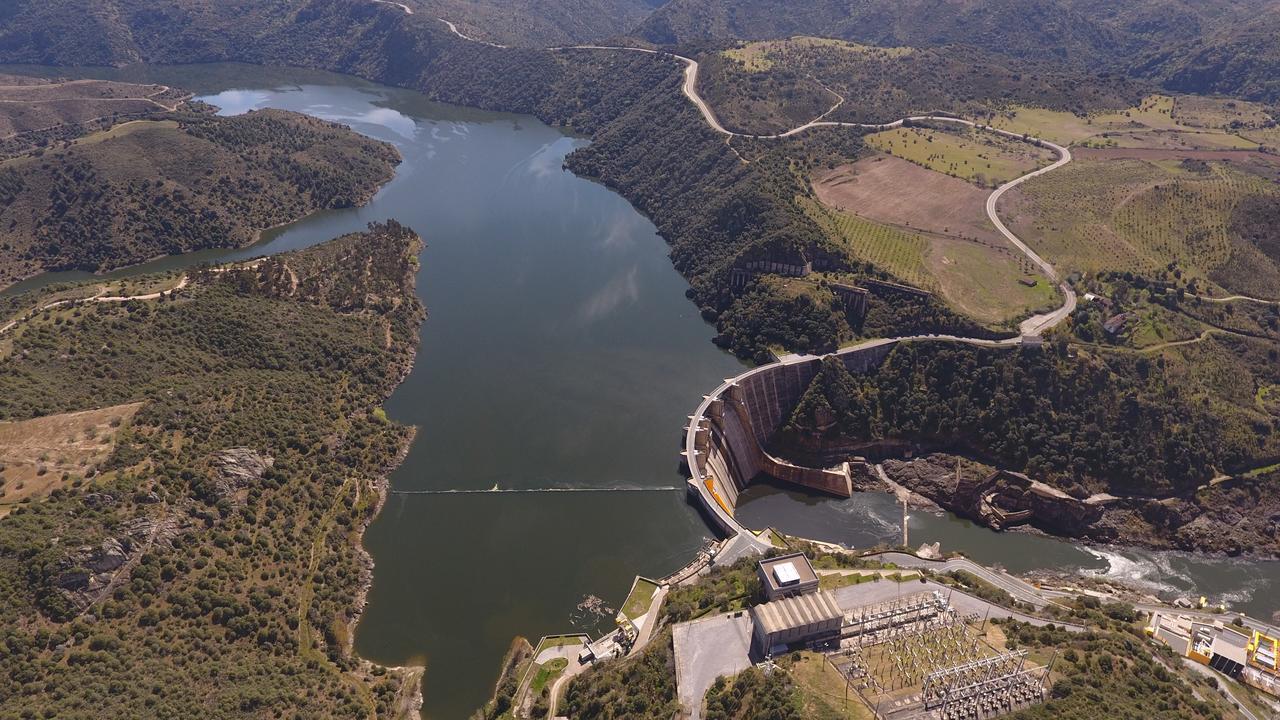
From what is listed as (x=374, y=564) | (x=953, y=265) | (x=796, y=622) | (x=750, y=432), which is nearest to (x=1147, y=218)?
(x=953, y=265)

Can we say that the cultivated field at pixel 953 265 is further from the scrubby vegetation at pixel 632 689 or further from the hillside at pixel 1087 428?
the scrubby vegetation at pixel 632 689

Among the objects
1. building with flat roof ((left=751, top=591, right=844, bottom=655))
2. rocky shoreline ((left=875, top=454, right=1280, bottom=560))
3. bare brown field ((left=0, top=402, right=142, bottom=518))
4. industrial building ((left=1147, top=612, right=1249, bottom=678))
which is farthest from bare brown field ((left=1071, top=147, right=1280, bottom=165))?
bare brown field ((left=0, top=402, right=142, bottom=518))

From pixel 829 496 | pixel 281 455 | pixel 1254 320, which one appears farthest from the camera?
pixel 1254 320

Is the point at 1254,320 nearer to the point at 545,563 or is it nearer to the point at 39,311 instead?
the point at 545,563

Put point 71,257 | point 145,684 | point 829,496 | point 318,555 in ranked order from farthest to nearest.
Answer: point 71,257 → point 829,496 → point 318,555 → point 145,684

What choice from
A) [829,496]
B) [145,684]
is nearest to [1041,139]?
[829,496]

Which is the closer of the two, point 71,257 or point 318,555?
point 318,555

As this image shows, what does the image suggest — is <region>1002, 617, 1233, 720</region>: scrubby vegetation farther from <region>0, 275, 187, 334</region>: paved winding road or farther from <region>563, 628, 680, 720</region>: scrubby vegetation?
<region>0, 275, 187, 334</region>: paved winding road

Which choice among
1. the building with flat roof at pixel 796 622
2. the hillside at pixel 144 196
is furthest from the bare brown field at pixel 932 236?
the hillside at pixel 144 196
